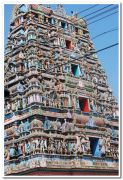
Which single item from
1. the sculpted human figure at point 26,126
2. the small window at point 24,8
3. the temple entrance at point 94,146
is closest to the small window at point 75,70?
the temple entrance at point 94,146

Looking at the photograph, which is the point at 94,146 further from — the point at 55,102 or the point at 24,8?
the point at 24,8

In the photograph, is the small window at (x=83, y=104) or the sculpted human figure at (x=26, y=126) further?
the small window at (x=83, y=104)

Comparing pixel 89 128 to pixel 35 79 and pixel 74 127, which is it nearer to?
pixel 74 127

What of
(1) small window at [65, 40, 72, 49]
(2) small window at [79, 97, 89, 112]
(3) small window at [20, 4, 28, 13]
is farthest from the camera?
(1) small window at [65, 40, 72, 49]

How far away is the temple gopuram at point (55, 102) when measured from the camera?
16.8 meters

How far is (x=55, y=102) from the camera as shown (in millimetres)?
18297

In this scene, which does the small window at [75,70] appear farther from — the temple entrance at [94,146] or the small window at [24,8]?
the small window at [24,8]

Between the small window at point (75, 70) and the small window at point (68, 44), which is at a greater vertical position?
the small window at point (68, 44)

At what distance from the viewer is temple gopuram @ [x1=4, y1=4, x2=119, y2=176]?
16812 millimetres

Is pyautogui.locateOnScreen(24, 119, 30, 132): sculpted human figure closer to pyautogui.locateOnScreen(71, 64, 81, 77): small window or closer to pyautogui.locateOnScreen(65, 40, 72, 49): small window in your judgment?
pyautogui.locateOnScreen(71, 64, 81, 77): small window

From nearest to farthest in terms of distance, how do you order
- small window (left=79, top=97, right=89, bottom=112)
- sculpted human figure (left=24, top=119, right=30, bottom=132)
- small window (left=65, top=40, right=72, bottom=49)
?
sculpted human figure (left=24, top=119, right=30, bottom=132), small window (left=79, top=97, right=89, bottom=112), small window (left=65, top=40, right=72, bottom=49)

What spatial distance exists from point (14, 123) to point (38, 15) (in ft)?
20.5

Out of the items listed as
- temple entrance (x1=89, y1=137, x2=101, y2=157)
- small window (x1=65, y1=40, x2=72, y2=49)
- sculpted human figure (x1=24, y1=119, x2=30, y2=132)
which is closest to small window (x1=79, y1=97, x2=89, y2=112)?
temple entrance (x1=89, y1=137, x2=101, y2=157)

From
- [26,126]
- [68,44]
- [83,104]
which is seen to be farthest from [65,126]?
→ [68,44]
